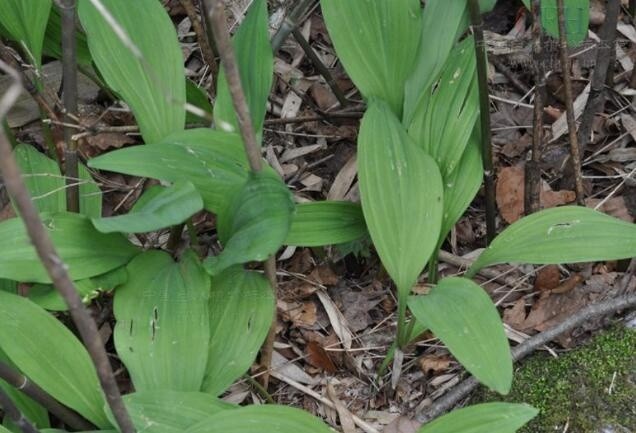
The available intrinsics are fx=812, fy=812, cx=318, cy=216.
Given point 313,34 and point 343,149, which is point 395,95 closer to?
point 343,149

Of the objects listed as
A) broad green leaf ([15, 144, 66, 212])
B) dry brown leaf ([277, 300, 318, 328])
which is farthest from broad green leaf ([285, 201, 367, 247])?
broad green leaf ([15, 144, 66, 212])

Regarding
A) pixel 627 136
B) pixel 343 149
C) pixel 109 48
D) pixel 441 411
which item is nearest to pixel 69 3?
pixel 109 48

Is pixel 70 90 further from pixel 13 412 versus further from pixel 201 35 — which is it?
pixel 13 412

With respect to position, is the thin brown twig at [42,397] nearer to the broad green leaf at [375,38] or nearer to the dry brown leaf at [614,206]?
the broad green leaf at [375,38]

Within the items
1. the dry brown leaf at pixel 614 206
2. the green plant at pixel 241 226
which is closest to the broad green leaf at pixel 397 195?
the green plant at pixel 241 226

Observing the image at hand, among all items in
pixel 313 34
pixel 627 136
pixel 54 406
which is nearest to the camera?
pixel 54 406
